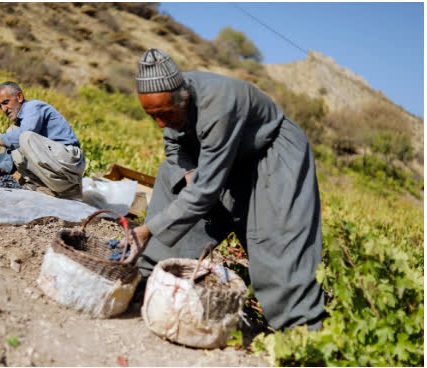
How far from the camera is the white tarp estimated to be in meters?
4.59

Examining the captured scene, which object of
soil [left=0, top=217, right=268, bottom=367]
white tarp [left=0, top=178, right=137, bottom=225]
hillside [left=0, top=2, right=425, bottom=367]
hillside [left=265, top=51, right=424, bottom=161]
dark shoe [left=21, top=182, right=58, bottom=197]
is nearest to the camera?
soil [left=0, top=217, right=268, bottom=367]

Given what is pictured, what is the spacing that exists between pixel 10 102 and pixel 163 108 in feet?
10.2

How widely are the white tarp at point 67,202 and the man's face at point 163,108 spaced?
233 cm

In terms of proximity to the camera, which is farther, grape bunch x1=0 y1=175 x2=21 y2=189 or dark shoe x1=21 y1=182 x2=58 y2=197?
dark shoe x1=21 y1=182 x2=58 y2=197

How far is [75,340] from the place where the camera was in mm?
2674

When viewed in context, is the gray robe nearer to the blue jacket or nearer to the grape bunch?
the blue jacket

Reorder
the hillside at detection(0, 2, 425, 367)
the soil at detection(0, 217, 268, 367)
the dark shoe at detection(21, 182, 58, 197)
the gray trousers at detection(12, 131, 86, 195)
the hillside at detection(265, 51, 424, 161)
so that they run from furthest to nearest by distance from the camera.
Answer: the hillside at detection(265, 51, 424, 161), the dark shoe at detection(21, 182, 58, 197), the gray trousers at detection(12, 131, 86, 195), the hillside at detection(0, 2, 425, 367), the soil at detection(0, 217, 268, 367)

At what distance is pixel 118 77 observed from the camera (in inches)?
867

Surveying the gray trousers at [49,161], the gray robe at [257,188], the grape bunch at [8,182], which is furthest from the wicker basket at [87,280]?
the grape bunch at [8,182]

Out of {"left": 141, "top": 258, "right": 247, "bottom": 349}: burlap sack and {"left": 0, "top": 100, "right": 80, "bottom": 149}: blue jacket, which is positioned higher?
{"left": 141, "top": 258, "right": 247, "bottom": 349}: burlap sack

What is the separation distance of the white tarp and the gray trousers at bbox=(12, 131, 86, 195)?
8.6 inches

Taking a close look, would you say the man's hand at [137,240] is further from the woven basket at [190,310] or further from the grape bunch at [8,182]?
the grape bunch at [8,182]

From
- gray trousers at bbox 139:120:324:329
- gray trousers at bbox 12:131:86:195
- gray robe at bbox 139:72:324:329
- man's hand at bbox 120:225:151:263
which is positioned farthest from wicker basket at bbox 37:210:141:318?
gray trousers at bbox 12:131:86:195

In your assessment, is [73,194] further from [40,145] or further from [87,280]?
[87,280]
